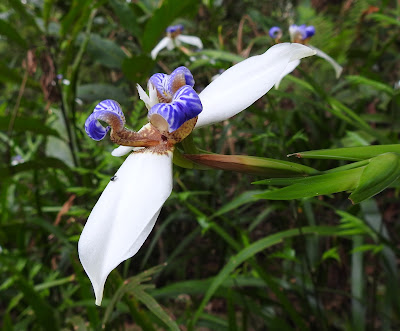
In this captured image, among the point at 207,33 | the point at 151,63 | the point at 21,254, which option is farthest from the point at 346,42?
the point at 21,254

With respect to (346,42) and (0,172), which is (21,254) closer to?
(0,172)

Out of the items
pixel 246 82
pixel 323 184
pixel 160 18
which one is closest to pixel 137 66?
pixel 160 18

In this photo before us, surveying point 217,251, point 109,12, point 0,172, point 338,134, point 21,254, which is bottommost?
point 217,251

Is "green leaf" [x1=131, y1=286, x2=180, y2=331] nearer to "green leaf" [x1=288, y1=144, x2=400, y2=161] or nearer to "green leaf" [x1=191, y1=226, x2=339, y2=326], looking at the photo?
"green leaf" [x1=191, y1=226, x2=339, y2=326]

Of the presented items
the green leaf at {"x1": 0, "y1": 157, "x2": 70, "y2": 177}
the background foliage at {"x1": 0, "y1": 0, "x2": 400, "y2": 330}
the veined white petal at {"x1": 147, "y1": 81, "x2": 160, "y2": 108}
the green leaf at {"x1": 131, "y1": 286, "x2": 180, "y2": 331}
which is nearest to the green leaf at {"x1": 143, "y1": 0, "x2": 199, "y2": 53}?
the background foliage at {"x1": 0, "y1": 0, "x2": 400, "y2": 330}

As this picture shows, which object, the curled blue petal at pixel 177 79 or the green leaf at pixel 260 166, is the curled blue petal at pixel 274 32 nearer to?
the curled blue petal at pixel 177 79

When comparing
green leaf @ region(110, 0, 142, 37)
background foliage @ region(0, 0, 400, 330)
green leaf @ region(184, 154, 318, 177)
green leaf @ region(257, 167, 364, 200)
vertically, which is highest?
green leaf @ region(110, 0, 142, 37)

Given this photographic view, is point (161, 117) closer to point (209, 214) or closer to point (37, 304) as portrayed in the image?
point (37, 304)
